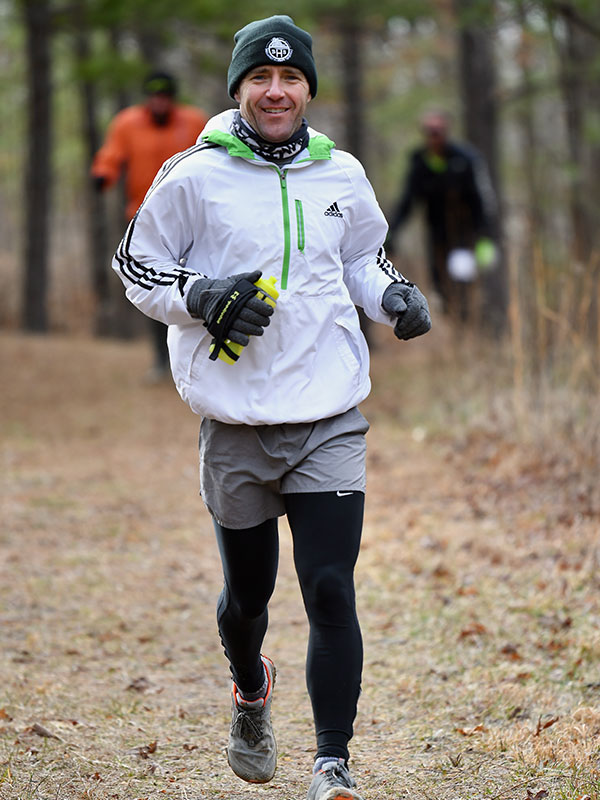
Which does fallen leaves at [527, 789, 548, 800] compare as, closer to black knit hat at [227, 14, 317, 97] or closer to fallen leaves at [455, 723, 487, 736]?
fallen leaves at [455, 723, 487, 736]

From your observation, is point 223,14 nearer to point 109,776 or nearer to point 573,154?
point 573,154

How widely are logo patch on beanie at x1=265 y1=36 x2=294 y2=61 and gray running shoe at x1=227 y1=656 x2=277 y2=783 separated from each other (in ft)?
6.37

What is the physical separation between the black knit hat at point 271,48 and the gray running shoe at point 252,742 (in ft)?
6.30

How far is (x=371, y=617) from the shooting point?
5414 millimetres

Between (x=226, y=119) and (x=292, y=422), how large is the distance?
963 millimetres

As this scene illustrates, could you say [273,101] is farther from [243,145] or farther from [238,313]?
[238,313]

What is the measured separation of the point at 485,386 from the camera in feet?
30.1

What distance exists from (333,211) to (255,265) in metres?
0.30

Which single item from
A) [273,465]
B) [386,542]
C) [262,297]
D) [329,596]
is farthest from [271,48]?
[386,542]

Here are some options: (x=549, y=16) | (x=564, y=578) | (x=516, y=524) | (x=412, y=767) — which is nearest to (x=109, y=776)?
(x=412, y=767)

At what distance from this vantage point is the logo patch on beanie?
326 centimetres

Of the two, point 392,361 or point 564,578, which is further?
point 392,361

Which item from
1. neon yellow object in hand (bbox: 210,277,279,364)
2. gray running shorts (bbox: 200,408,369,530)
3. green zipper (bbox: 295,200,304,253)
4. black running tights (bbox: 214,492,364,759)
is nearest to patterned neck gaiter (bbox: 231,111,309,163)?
green zipper (bbox: 295,200,304,253)

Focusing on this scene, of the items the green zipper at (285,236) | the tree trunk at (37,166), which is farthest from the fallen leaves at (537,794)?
the tree trunk at (37,166)
